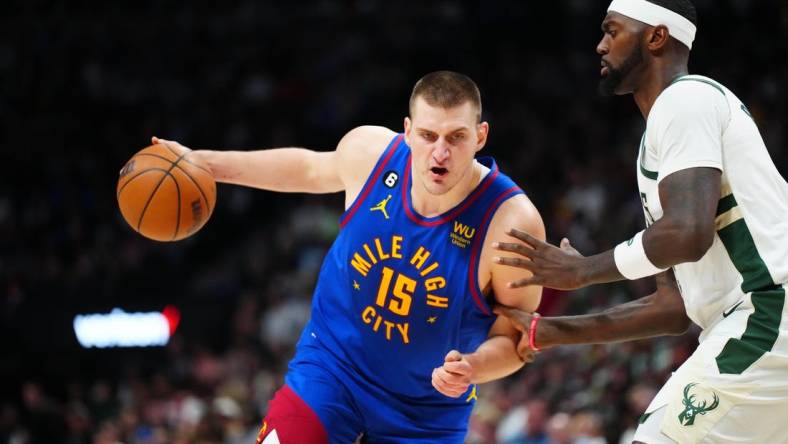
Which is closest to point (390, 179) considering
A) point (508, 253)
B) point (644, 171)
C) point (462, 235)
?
point (462, 235)

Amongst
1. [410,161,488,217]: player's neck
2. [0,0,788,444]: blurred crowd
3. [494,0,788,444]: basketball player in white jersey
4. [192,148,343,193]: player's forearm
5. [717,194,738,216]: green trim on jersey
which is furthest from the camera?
[0,0,788,444]: blurred crowd

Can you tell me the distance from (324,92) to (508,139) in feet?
13.6

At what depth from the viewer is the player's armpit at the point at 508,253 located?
5.40 metres

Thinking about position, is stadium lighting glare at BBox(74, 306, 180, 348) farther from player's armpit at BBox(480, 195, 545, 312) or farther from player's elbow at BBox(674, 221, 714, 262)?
player's elbow at BBox(674, 221, 714, 262)

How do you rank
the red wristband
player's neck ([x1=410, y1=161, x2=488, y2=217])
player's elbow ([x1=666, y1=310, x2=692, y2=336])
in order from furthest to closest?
1. player's neck ([x1=410, y1=161, x2=488, y2=217])
2. the red wristband
3. player's elbow ([x1=666, y1=310, x2=692, y2=336])

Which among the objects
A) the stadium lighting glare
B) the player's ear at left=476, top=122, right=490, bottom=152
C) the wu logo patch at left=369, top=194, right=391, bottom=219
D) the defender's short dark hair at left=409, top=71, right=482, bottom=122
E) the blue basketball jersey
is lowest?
the blue basketball jersey

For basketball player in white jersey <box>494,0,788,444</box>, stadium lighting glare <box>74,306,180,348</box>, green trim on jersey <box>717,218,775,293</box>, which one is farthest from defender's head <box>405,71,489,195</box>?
stadium lighting glare <box>74,306,180,348</box>

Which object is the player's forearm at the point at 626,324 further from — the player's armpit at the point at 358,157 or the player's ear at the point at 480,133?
the player's armpit at the point at 358,157

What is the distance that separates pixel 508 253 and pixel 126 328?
11.1 meters

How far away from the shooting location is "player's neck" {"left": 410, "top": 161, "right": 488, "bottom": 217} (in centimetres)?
562

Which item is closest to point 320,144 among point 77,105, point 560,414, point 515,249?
point 77,105

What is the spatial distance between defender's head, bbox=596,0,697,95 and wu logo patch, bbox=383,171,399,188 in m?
1.42

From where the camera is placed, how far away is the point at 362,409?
18.4 ft

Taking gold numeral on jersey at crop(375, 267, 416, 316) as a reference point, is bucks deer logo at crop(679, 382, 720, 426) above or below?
below
